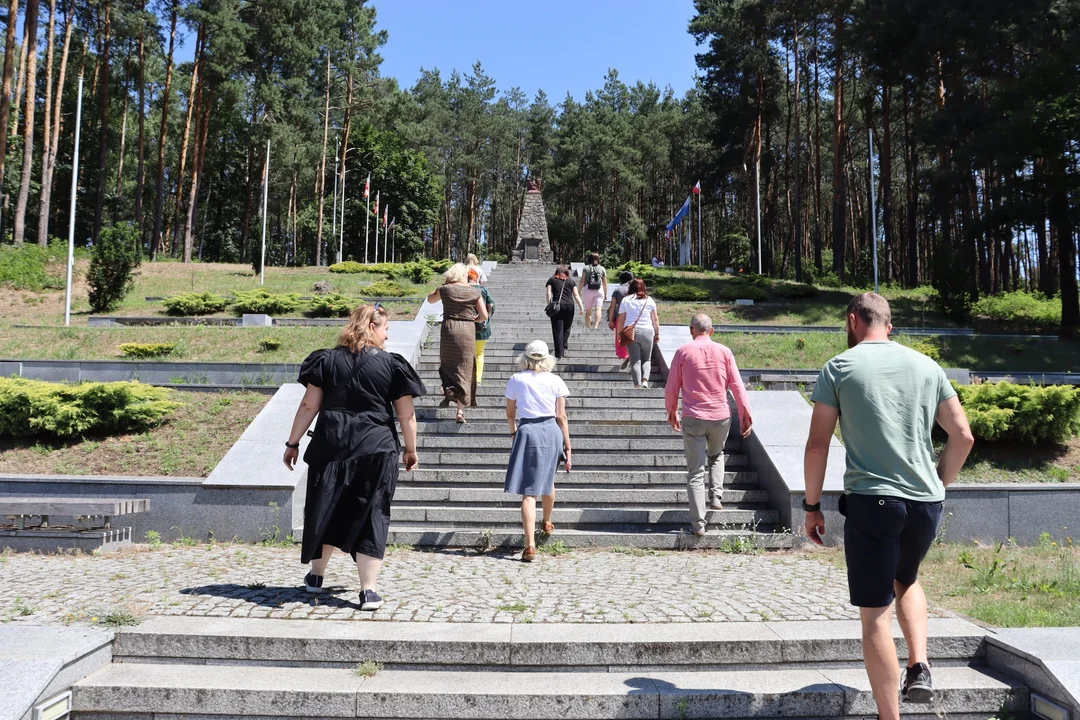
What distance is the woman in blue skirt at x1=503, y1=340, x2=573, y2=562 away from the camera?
6359 mm

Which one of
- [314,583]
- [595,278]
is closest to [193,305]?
[595,278]

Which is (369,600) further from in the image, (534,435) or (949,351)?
(949,351)

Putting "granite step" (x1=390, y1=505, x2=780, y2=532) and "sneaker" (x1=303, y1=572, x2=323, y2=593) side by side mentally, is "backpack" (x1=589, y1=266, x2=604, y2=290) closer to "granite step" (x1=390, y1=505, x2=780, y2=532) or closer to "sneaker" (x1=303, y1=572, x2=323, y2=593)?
"granite step" (x1=390, y1=505, x2=780, y2=532)

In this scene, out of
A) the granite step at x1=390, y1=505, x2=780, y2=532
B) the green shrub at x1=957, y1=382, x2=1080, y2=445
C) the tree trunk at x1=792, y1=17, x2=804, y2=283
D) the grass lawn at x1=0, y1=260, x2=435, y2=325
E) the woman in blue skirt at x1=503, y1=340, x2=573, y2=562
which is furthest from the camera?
the tree trunk at x1=792, y1=17, x2=804, y2=283

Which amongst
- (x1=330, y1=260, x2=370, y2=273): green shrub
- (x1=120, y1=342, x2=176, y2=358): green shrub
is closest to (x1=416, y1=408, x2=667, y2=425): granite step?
(x1=120, y1=342, x2=176, y2=358): green shrub

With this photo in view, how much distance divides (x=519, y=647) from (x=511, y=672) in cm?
13

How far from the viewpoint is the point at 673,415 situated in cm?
697

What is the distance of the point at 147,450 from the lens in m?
8.34

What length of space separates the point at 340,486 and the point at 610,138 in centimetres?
5263

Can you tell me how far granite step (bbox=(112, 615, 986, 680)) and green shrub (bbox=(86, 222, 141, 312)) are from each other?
Answer: 17.3m

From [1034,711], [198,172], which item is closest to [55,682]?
[1034,711]

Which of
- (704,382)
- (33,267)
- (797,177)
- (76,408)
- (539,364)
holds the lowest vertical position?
(76,408)

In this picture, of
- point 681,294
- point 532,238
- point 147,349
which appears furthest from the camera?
point 532,238

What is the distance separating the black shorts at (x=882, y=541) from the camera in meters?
3.15
